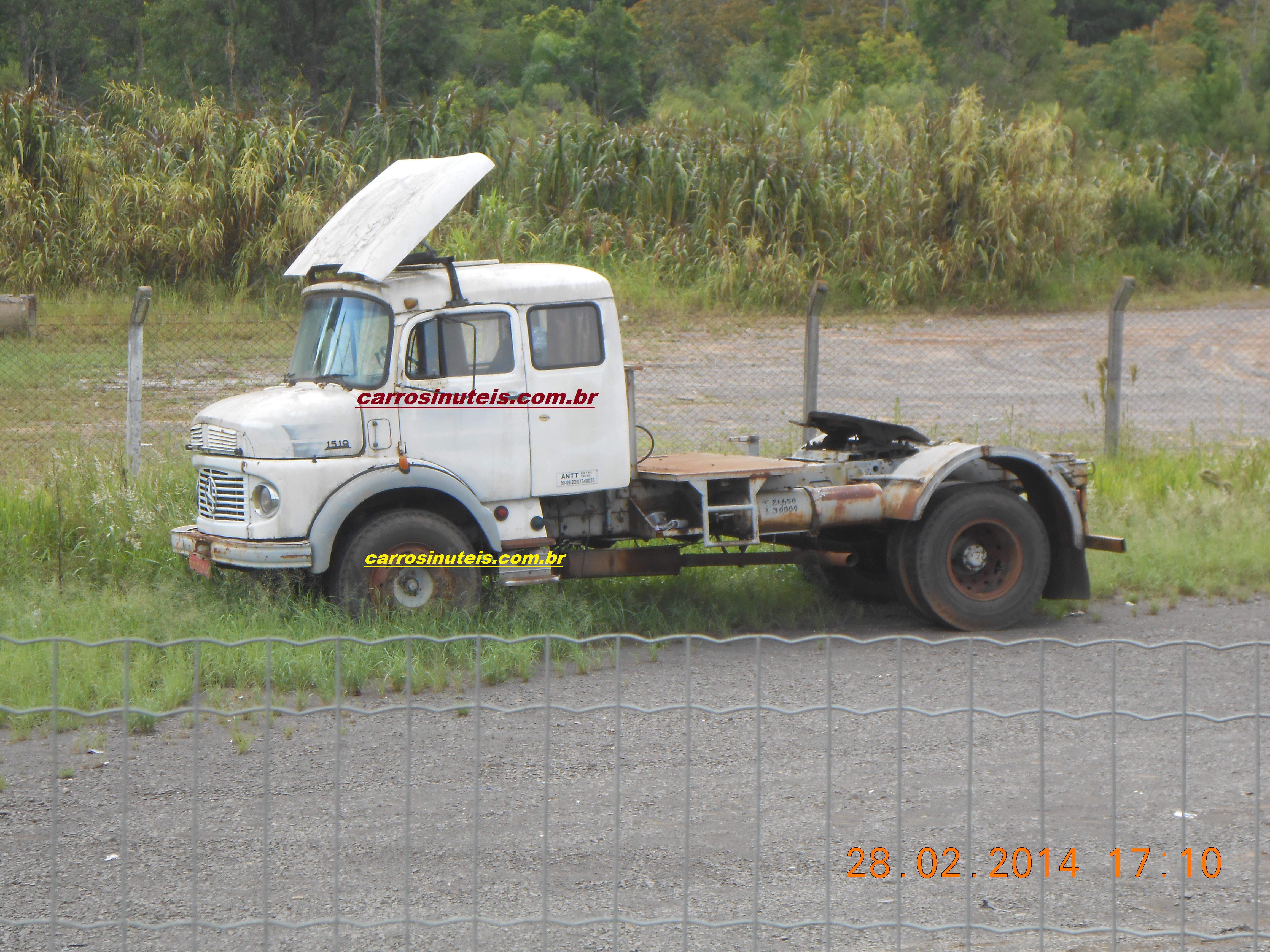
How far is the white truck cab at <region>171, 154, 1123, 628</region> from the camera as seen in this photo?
784cm

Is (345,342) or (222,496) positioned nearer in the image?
(222,496)

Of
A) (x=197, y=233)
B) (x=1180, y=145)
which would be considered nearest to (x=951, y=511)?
(x=197, y=233)

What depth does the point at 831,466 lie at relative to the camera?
28.8 feet

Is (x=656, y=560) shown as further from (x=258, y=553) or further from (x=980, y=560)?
(x=258, y=553)

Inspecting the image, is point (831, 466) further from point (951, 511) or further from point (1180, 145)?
point (1180, 145)

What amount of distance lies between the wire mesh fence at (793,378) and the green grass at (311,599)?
148 cm

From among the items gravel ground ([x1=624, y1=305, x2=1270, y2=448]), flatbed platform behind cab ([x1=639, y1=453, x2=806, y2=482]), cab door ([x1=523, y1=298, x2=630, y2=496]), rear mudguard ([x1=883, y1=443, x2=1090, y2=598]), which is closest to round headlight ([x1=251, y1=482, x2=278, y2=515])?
cab door ([x1=523, y1=298, x2=630, y2=496])

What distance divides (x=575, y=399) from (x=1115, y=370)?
5837 mm

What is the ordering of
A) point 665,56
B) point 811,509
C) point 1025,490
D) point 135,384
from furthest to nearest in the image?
point 665,56, point 135,384, point 1025,490, point 811,509

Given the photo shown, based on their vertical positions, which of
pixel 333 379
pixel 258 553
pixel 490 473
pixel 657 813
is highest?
pixel 333 379

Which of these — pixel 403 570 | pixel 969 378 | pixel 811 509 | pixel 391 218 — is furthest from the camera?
pixel 969 378

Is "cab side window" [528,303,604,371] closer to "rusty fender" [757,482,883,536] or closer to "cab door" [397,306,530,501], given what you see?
"cab door" [397,306,530,501]

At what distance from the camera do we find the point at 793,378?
1719 centimetres

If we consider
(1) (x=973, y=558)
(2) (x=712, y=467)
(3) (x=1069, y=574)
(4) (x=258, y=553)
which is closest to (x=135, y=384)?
(4) (x=258, y=553)
